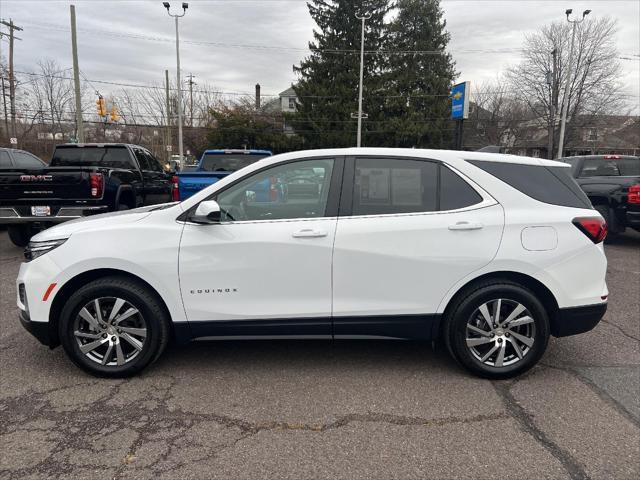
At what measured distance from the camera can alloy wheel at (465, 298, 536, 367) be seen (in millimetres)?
3248

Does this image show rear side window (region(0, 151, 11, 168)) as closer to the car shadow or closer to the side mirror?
the car shadow

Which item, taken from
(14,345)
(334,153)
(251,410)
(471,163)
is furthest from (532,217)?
(14,345)

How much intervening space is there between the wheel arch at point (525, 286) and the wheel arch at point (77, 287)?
217 centimetres

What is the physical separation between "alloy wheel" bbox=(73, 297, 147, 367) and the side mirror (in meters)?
0.84

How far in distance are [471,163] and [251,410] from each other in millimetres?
2456

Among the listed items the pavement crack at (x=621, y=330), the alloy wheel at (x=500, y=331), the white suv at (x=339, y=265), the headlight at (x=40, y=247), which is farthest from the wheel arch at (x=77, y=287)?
the pavement crack at (x=621, y=330)

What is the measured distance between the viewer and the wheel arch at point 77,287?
3209mm

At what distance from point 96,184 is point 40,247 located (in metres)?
3.95

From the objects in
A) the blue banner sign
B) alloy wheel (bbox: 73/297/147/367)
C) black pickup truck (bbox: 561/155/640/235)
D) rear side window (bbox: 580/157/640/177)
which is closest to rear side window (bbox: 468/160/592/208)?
alloy wheel (bbox: 73/297/147/367)

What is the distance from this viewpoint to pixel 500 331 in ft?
10.7

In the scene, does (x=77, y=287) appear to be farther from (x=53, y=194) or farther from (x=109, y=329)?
(x=53, y=194)

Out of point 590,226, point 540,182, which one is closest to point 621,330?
point 590,226

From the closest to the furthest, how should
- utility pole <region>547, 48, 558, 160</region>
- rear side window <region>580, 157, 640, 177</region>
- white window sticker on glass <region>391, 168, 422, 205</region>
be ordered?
1. white window sticker on glass <region>391, 168, 422, 205</region>
2. rear side window <region>580, 157, 640, 177</region>
3. utility pole <region>547, 48, 558, 160</region>

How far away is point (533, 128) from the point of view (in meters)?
46.8
